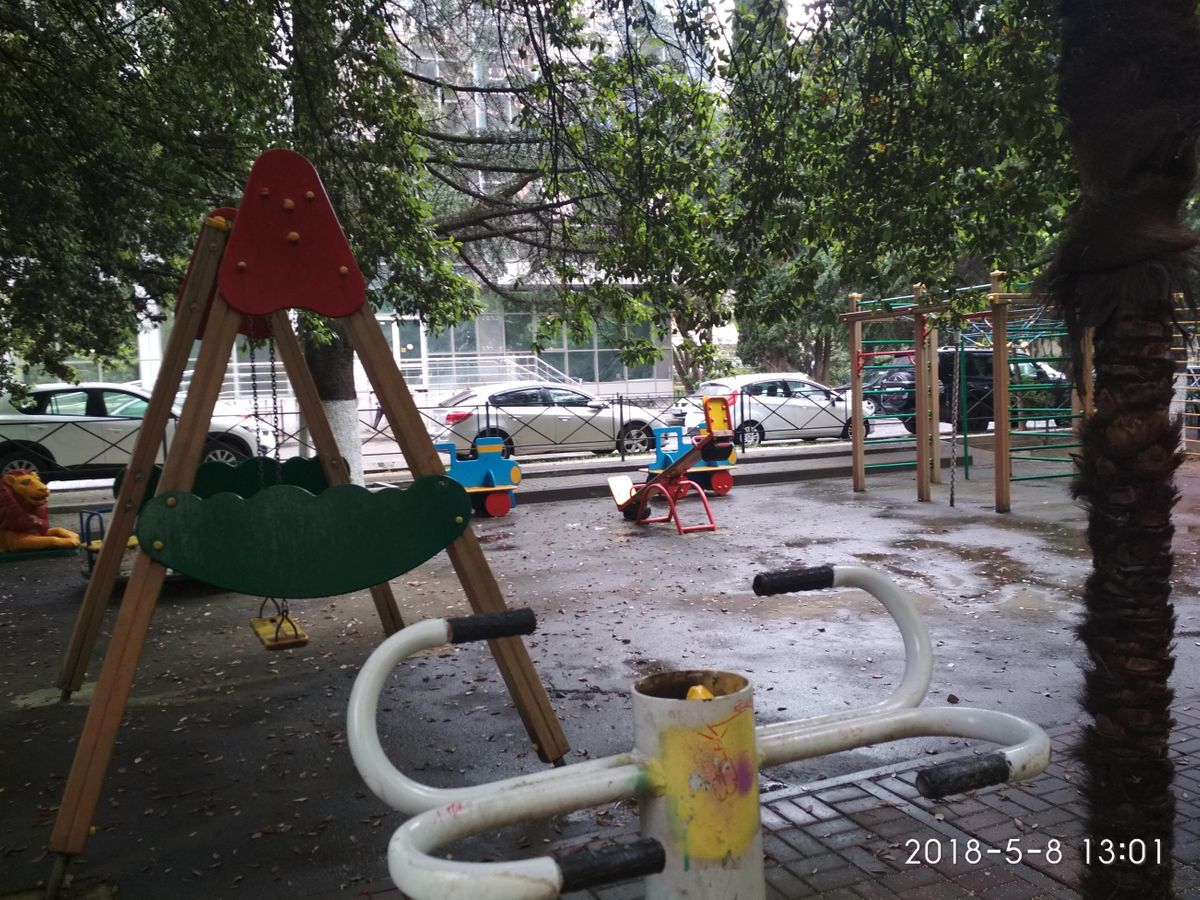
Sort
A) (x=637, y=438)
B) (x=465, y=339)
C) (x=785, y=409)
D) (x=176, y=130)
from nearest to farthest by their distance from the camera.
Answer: (x=176, y=130) < (x=637, y=438) < (x=785, y=409) < (x=465, y=339)

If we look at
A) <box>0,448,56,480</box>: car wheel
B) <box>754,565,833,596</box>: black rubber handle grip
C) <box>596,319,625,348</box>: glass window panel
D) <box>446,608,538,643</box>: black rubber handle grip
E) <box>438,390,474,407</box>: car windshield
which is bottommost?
<box>0,448,56,480</box>: car wheel

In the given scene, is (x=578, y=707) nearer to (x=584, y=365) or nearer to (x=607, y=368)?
(x=584, y=365)

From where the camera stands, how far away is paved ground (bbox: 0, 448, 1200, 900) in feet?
10.8

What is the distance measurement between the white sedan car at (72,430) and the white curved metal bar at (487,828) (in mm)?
13098

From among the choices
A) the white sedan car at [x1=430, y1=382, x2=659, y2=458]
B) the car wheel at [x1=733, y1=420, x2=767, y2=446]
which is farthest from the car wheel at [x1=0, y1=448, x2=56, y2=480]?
the car wheel at [x1=733, y1=420, x2=767, y2=446]

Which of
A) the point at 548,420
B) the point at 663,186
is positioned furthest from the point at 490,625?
the point at 548,420

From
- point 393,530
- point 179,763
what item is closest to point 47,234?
point 179,763

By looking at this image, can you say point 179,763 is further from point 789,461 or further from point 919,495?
point 789,461

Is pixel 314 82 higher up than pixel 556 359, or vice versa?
pixel 314 82

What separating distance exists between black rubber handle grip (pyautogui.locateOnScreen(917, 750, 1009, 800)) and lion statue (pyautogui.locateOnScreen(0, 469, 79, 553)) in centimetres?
1038

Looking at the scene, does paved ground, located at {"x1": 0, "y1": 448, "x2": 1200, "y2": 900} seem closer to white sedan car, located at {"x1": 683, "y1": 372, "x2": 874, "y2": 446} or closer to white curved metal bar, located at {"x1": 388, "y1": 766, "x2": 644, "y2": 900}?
white curved metal bar, located at {"x1": 388, "y1": 766, "x2": 644, "y2": 900}

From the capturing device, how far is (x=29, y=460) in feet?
46.2

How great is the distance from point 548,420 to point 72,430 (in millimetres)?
8853

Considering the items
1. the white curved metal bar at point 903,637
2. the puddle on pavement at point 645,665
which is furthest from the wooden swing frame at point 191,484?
the white curved metal bar at point 903,637
